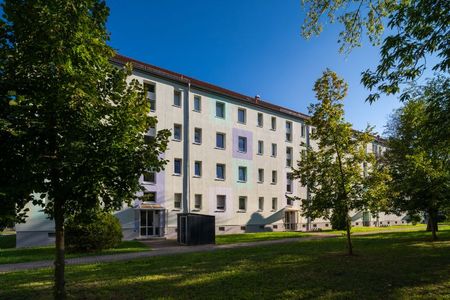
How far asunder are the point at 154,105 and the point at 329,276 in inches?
934

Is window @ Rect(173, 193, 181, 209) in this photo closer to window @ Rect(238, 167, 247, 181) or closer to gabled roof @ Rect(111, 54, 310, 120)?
window @ Rect(238, 167, 247, 181)

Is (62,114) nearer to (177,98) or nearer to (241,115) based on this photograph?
(177,98)

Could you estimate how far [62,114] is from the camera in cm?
661

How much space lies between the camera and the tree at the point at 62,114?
6.12m

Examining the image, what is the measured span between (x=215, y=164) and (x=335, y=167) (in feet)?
69.2

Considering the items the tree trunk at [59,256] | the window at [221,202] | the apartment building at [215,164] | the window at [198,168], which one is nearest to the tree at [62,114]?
the tree trunk at [59,256]

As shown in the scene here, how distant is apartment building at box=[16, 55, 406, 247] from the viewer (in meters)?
30.7

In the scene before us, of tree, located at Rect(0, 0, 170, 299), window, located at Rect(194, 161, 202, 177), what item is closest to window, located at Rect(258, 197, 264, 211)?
window, located at Rect(194, 161, 202, 177)

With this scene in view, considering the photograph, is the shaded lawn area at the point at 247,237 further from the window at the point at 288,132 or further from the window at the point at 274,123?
the window at the point at 288,132

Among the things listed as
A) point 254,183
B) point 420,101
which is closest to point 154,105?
point 254,183

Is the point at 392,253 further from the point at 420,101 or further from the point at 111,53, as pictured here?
the point at 111,53

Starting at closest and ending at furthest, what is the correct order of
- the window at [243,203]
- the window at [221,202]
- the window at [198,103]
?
1. the window at [198,103]
2. the window at [221,202]
3. the window at [243,203]

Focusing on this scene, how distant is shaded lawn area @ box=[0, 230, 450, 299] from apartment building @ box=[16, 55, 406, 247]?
1684cm

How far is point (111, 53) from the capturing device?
23.9 feet
